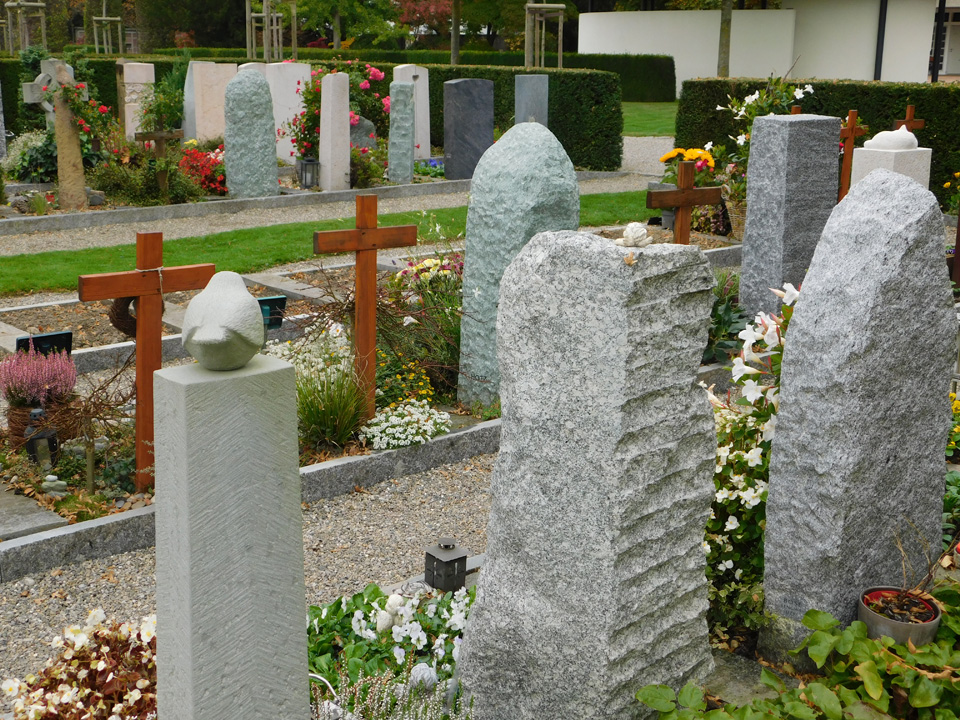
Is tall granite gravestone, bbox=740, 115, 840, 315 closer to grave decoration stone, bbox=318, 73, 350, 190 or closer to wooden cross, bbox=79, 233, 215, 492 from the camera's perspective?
wooden cross, bbox=79, 233, 215, 492

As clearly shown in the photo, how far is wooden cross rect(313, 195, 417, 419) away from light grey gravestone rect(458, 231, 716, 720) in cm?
267

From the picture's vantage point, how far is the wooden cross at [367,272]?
17.9ft

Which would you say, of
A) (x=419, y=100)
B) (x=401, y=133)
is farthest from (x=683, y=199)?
(x=419, y=100)

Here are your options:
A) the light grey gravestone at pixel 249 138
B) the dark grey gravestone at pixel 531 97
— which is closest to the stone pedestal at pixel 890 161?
the light grey gravestone at pixel 249 138

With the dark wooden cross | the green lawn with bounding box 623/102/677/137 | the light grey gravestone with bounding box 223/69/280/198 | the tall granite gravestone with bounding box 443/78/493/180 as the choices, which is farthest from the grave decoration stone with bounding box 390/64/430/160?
the dark wooden cross

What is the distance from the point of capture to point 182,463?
7.09 feet

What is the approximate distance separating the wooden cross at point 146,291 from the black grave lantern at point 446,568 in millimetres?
1564

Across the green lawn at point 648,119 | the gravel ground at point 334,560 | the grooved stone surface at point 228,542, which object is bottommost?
the gravel ground at point 334,560

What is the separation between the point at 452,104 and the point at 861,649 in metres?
13.2

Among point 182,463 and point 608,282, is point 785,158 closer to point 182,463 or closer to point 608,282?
point 608,282

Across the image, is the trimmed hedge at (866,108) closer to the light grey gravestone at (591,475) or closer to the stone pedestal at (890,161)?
the stone pedestal at (890,161)

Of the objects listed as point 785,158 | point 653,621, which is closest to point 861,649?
point 653,621

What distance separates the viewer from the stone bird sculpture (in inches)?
84.3

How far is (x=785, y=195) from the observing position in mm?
7418
